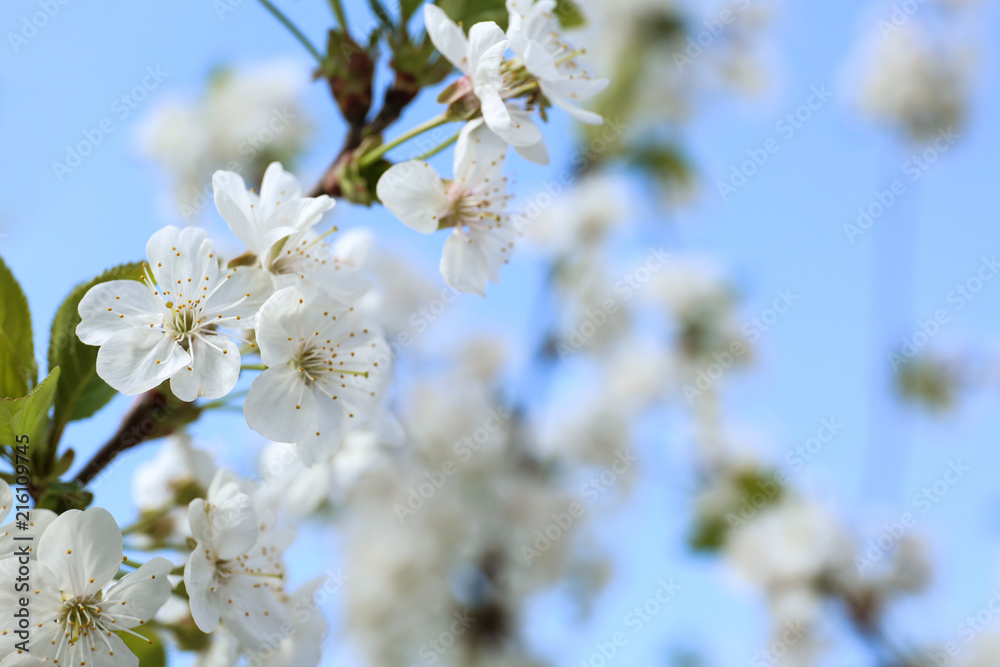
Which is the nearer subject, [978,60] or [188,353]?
[188,353]

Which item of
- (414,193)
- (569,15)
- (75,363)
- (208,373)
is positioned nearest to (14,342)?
(75,363)

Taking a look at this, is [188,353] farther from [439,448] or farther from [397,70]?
[439,448]

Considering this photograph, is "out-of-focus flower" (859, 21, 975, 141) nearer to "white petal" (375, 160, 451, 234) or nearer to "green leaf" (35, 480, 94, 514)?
"white petal" (375, 160, 451, 234)

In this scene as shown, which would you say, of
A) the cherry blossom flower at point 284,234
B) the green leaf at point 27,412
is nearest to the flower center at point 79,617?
the green leaf at point 27,412

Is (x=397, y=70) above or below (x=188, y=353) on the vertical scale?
above

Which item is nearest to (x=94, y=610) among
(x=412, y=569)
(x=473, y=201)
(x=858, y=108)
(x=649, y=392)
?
(x=473, y=201)

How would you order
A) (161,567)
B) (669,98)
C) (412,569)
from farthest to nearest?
(669,98), (412,569), (161,567)

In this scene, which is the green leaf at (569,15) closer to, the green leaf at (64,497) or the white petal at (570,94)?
the white petal at (570,94)
